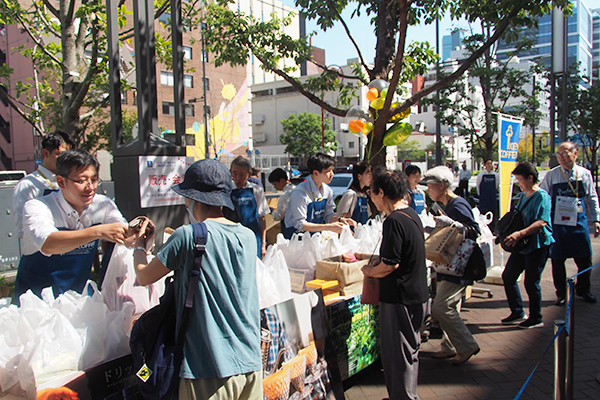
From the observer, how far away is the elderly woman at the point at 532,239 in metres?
4.88

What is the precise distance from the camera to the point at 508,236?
4910 mm

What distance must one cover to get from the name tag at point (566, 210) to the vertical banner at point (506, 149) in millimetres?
1592

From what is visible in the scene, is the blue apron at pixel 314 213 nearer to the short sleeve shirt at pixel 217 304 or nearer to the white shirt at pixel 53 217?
the white shirt at pixel 53 217

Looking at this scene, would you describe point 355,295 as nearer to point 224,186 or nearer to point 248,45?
point 224,186

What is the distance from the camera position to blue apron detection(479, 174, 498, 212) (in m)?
11.3

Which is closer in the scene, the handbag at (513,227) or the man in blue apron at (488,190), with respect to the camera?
the handbag at (513,227)

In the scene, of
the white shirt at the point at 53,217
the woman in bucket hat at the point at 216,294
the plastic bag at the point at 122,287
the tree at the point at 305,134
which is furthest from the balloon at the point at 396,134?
the tree at the point at 305,134

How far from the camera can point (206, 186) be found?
6.72 feet

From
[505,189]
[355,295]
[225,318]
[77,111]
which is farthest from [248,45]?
[225,318]

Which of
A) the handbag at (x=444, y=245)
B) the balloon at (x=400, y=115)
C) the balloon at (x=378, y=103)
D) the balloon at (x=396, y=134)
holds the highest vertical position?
the balloon at (x=378, y=103)

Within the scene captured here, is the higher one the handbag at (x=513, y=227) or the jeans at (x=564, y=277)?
the handbag at (x=513, y=227)

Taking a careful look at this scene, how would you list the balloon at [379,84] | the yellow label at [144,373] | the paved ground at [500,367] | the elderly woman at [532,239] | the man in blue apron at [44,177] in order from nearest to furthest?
1. the yellow label at [144,373]
2. the man in blue apron at [44,177]
3. the paved ground at [500,367]
4. the elderly woman at [532,239]
5. the balloon at [379,84]

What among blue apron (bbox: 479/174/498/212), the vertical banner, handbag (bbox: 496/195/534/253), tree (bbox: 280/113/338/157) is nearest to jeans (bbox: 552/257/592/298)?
handbag (bbox: 496/195/534/253)

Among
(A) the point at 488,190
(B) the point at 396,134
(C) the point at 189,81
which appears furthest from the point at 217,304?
(C) the point at 189,81
